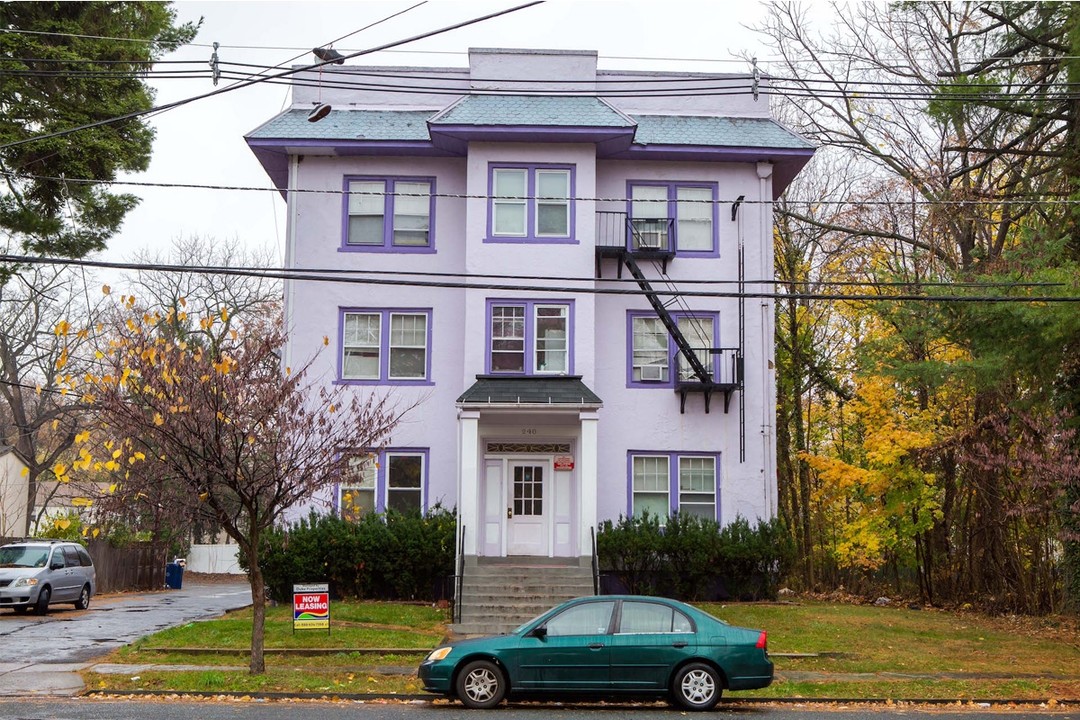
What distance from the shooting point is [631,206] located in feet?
85.3

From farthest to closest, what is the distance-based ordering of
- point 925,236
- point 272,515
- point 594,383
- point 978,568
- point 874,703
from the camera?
point 925,236
point 978,568
point 594,383
point 272,515
point 874,703

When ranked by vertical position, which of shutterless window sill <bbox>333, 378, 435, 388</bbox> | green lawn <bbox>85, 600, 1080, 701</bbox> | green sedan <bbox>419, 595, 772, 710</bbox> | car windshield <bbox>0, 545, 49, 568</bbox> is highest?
shutterless window sill <bbox>333, 378, 435, 388</bbox>

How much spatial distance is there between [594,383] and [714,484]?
3.56 meters

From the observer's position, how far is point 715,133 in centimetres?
2600

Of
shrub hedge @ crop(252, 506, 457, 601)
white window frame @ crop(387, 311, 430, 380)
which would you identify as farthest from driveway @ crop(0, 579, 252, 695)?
white window frame @ crop(387, 311, 430, 380)

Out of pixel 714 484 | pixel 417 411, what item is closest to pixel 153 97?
pixel 417 411

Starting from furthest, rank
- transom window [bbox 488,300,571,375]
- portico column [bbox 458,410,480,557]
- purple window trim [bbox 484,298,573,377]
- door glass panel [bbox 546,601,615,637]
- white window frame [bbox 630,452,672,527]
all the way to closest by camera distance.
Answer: white window frame [bbox 630,452,672,527] < transom window [bbox 488,300,571,375] < purple window trim [bbox 484,298,573,377] < portico column [bbox 458,410,480,557] < door glass panel [bbox 546,601,615,637]

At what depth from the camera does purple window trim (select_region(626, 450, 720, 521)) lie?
2498cm

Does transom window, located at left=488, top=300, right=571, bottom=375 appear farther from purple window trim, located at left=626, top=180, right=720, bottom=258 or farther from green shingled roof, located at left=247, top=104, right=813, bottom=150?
green shingled roof, located at left=247, top=104, right=813, bottom=150

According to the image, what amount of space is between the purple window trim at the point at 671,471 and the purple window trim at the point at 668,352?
151cm

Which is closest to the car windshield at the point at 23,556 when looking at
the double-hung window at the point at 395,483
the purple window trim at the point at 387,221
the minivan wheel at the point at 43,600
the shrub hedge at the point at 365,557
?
the minivan wheel at the point at 43,600

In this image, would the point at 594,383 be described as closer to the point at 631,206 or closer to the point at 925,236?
the point at 631,206

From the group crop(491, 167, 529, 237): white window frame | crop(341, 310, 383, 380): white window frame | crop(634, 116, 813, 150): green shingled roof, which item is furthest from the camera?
crop(634, 116, 813, 150): green shingled roof

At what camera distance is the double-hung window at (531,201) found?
25.0 metres
